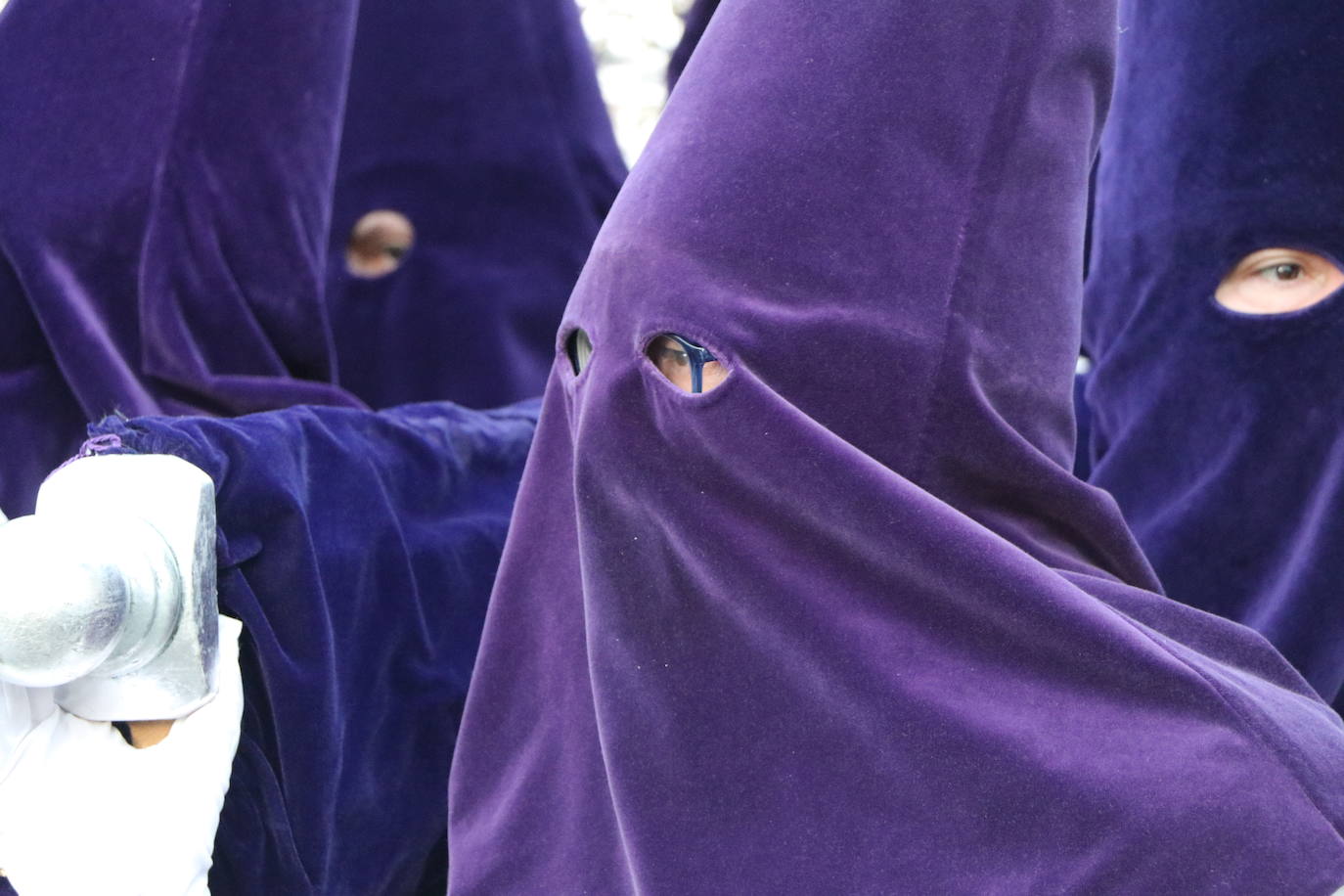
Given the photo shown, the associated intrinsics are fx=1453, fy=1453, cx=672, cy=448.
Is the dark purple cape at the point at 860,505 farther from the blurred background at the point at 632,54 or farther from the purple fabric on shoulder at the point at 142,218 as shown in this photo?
the blurred background at the point at 632,54

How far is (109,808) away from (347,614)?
0.31 m

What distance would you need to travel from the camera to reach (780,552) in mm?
1104

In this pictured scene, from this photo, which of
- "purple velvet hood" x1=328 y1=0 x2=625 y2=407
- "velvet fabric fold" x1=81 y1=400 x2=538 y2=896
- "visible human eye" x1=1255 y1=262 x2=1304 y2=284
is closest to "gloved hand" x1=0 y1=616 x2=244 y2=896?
"velvet fabric fold" x1=81 y1=400 x2=538 y2=896

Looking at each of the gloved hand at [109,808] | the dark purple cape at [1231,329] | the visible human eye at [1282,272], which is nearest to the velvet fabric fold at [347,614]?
the gloved hand at [109,808]

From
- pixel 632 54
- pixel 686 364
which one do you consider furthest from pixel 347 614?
pixel 632 54

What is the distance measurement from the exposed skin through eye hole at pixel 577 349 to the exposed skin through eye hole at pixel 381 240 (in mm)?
734

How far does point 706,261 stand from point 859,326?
128 millimetres

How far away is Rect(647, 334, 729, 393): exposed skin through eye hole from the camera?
44.2 inches

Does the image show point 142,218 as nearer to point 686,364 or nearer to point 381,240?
point 381,240

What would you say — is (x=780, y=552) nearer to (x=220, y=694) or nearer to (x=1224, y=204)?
(x=220, y=694)

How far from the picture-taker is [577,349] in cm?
126

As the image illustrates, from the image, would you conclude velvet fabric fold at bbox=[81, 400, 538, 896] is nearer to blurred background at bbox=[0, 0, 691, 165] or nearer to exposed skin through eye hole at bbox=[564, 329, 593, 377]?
exposed skin through eye hole at bbox=[564, 329, 593, 377]

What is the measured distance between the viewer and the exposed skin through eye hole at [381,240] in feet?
6.32

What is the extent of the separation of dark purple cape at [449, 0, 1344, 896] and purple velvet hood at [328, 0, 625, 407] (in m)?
0.74
